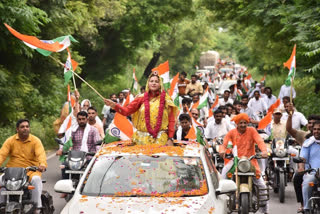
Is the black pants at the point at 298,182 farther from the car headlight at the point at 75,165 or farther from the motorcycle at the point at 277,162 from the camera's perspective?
the car headlight at the point at 75,165

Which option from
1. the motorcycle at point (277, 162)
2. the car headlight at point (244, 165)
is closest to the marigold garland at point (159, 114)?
the car headlight at point (244, 165)

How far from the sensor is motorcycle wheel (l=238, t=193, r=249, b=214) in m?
10.0

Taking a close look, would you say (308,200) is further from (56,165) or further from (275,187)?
(56,165)

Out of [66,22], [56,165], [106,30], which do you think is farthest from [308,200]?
[106,30]

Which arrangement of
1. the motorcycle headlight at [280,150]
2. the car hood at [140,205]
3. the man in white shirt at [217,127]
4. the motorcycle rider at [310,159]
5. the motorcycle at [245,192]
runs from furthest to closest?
the man in white shirt at [217,127] → the motorcycle headlight at [280,150] → the motorcycle at [245,192] → the motorcycle rider at [310,159] → the car hood at [140,205]

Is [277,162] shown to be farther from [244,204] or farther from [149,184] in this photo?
[149,184]

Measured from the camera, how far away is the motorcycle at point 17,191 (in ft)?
30.0

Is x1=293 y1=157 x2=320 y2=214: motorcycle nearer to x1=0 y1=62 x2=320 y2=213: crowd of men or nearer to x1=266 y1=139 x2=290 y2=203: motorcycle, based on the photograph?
x1=0 y1=62 x2=320 y2=213: crowd of men

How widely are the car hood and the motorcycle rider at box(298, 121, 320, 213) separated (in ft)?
9.06

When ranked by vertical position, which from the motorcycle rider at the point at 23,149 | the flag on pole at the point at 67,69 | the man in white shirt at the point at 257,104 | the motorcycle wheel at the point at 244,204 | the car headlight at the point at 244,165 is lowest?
the motorcycle wheel at the point at 244,204

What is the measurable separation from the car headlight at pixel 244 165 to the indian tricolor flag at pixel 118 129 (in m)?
2.45

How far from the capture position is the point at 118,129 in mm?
12078

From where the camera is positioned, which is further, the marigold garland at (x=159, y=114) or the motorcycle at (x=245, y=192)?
the motorcycle at (x=245, y=192)

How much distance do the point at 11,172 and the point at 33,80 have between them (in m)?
14.1
